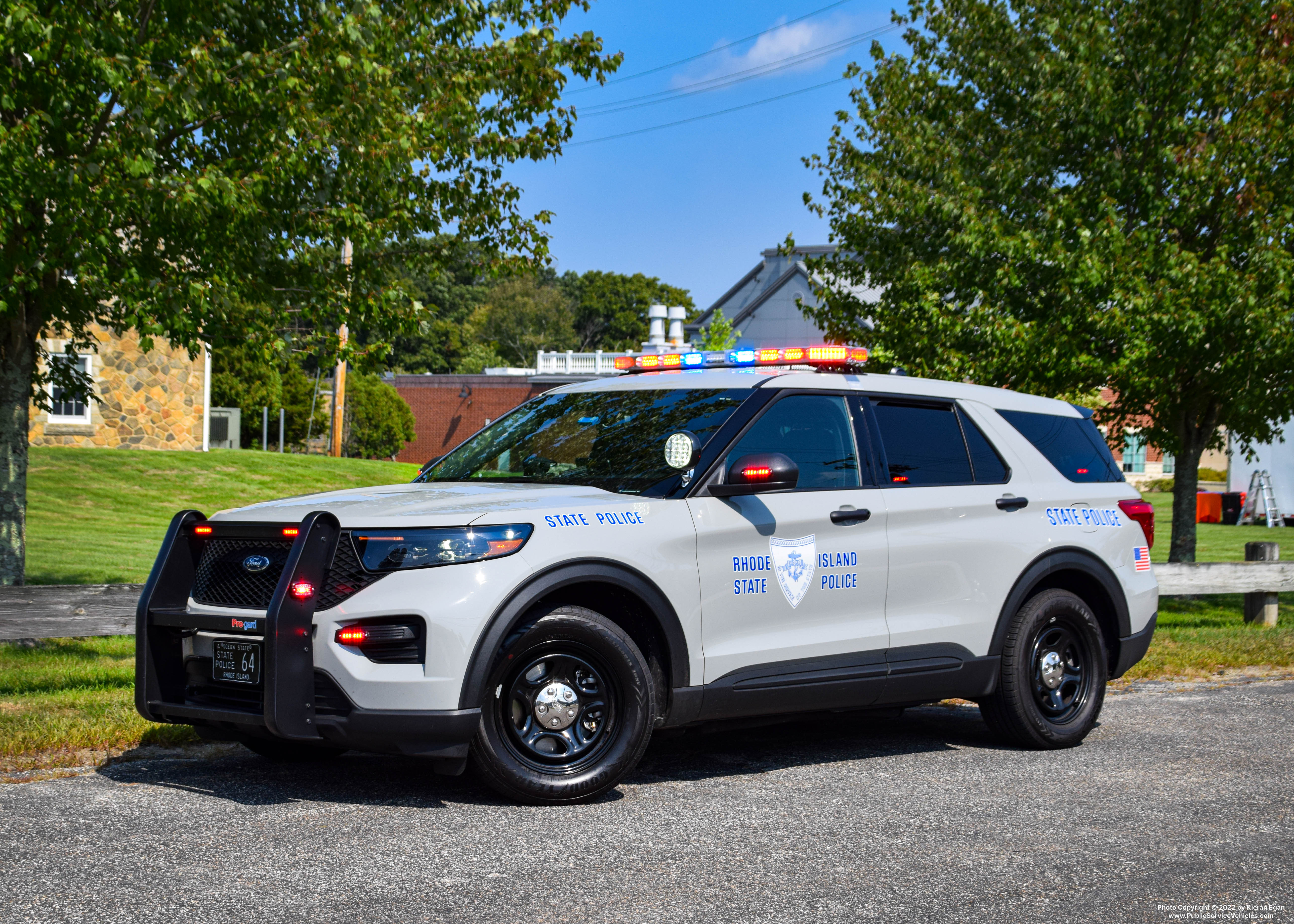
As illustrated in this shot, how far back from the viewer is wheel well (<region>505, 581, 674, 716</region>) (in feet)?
18.8

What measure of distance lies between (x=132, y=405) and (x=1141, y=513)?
25.3 meters

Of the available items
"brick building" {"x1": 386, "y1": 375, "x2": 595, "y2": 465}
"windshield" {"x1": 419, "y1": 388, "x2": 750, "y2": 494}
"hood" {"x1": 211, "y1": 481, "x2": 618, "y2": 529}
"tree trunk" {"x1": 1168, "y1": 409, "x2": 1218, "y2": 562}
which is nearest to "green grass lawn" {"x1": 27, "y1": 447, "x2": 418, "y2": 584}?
"windshield" {"x1": 419, "y1": 388, "x2": 750, "y2": 494}

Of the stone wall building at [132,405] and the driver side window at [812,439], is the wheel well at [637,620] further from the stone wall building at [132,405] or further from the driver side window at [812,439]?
the stone wall building at [132,405]

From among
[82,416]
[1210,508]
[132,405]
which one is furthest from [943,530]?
[1210,508]

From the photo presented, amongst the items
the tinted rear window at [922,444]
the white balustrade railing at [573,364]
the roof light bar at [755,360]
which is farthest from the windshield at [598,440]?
the white balustrade railing at [573,364]

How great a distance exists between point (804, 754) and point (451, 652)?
2.55 meters

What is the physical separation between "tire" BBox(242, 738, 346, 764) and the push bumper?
4.46m

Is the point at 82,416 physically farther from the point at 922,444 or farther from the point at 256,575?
the point at 922,444

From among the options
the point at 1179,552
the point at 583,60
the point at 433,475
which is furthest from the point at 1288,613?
the point at 433,475

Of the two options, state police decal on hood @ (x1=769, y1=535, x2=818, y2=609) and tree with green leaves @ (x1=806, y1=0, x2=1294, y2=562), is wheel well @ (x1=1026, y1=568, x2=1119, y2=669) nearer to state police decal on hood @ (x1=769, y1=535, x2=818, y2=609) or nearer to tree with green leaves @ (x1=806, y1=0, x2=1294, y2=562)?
state police decal on hood @ (x1=769, y1=535, x2=818, y2=609)

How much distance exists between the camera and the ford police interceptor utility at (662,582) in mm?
5219

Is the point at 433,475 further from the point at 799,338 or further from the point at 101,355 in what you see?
the point at 799,338

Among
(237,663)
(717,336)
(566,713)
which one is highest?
(717,336)

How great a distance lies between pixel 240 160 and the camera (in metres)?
9.66
